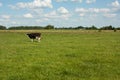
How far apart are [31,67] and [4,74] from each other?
1984mm

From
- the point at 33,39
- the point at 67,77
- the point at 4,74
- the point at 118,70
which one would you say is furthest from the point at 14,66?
the point at 33,39

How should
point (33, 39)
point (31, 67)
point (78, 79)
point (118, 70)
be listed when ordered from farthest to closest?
1. point (33, 39)
2. point (31, 67)
3. point (118, 70)
4. point (78, 79)

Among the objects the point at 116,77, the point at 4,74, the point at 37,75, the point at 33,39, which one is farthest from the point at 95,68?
the point at 33,39

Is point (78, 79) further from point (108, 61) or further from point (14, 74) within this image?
point (108, 61)

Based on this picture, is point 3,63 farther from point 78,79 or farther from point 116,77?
point 116,77

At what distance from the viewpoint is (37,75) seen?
12.1m

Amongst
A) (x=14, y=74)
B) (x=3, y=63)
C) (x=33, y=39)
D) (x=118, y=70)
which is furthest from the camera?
(x=33, y=39)

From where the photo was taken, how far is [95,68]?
14.0 m

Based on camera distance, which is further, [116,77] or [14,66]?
[14,66]

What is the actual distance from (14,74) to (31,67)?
6.35ft

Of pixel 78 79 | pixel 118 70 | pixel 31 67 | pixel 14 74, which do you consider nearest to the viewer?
pixel 78 79

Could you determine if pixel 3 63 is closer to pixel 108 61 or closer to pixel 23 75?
pixel 23 75

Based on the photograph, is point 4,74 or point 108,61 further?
point 108,61

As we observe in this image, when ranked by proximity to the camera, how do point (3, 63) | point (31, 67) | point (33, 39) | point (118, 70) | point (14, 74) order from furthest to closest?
point (33, 39) → point (3, 63) → point (31, 67) → point (118, 70) → point (14, 74)
